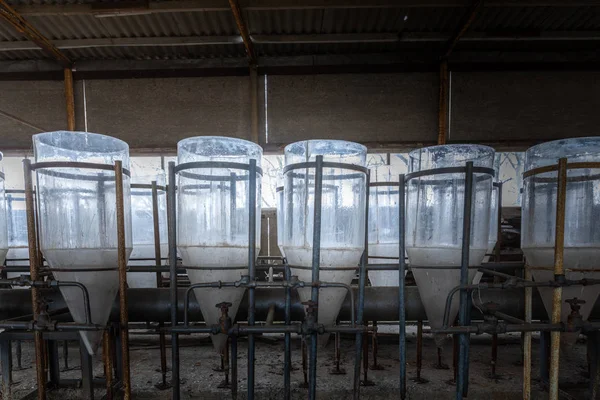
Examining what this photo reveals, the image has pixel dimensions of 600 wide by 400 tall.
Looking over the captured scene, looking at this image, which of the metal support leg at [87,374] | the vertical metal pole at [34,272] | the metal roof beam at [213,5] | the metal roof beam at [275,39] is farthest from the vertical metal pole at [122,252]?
the metal roof beam at [275,39]

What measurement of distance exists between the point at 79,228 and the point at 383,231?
2.64 m

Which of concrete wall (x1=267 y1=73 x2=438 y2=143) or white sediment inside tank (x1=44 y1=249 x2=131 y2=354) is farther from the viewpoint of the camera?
concrete wall (x1=267 y1=73 x2=438 y2=143)

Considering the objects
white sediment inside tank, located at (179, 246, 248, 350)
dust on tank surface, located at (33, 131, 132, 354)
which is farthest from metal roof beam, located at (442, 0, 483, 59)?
dust on tank surface, located at (33, 131, 132, 354)

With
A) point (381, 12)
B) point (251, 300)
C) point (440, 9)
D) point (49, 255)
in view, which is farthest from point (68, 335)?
point (440, 9)

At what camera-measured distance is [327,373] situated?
3.03 meters

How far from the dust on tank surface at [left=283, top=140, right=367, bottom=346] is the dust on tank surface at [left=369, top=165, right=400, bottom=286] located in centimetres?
130

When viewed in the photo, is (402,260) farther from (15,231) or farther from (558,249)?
(15,231)

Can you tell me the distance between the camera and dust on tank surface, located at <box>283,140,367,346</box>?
6.63ft

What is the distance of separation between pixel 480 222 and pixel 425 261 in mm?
415

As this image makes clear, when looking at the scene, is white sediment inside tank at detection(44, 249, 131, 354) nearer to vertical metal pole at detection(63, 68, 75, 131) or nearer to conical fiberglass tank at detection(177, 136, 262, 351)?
conical fiberglass tank at detection(177, 136, 262, 351)

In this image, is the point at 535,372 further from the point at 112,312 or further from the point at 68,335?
the point at 68,335

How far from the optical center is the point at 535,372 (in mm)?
3145

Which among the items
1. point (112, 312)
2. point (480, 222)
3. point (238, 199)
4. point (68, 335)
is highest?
point (238, 199)

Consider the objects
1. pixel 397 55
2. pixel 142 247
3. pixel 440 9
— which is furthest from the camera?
pixel 397 55
